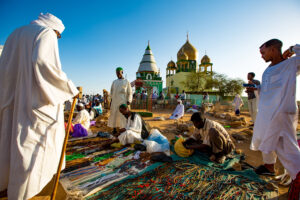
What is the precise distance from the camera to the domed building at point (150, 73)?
80.4 ft

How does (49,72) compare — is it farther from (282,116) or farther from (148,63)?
(148,63)

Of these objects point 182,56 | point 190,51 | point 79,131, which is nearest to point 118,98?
point 79,131

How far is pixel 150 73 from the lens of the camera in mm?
25109

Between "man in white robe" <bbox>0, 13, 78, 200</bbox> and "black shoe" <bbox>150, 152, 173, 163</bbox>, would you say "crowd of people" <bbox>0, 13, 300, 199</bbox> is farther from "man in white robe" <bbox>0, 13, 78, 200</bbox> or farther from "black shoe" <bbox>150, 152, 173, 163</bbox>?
"black shoe" <bbox>150, 152, 173, 163</bbox>

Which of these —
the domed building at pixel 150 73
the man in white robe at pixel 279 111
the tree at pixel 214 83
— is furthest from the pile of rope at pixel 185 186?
the tree at pixel 214 83

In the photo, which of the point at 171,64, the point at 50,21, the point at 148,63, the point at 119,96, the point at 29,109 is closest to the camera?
the point at 29,109

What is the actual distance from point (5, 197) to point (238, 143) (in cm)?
532

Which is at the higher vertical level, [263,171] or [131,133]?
[131,133]

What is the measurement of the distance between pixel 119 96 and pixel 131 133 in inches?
66.8

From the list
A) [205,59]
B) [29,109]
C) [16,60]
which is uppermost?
[205,59]

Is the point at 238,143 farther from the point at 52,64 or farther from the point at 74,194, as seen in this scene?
the point at 52,64

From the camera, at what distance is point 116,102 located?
4.97 metres

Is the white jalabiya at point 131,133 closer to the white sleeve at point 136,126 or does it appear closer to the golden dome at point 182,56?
the white sleeve at point 136,126

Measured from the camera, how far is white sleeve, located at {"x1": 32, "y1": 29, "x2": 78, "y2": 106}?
63.0 inches
